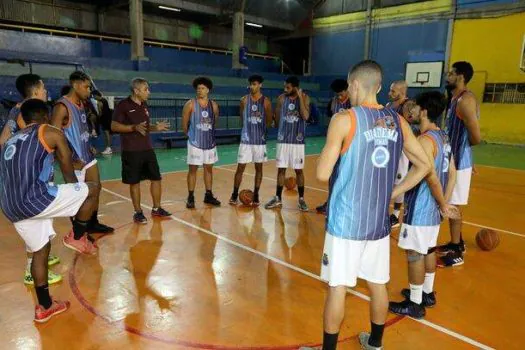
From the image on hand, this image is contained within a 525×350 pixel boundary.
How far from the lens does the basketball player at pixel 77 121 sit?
468cm

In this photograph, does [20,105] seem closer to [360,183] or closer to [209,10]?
[360,183]

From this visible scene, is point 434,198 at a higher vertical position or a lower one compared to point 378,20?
lower

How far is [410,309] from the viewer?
3.42 metres

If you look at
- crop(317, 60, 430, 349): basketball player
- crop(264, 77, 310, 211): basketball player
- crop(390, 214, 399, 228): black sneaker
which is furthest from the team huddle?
crop(264, 77, 310, 211): basketball player

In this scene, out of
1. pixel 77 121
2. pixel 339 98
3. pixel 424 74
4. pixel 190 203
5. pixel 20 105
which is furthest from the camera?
pixel 424 74

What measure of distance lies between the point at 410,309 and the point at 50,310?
10.00ft

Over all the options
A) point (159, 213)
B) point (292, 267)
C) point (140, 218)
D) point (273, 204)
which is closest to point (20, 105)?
point (140, 218)

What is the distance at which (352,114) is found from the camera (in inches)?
93.6

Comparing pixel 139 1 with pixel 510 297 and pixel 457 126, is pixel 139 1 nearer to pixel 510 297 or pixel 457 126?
pixel 457 126

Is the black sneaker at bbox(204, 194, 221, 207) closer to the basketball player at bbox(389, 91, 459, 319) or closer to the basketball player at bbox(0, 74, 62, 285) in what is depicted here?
the basketball player at bbox(0, 74, 62, 285)

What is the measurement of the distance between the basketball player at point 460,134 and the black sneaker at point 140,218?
3978 mm

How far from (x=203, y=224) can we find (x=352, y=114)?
3.89m

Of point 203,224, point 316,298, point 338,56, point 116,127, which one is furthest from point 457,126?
point 338,56

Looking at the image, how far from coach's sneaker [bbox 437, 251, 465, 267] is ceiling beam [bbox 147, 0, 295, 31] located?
1762 cm
